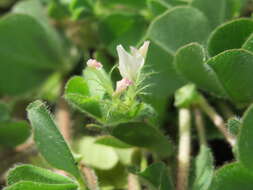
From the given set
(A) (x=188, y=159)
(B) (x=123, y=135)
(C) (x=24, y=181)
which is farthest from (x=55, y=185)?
(A) (x=188, y=159)

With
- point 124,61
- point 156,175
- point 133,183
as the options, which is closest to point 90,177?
point 133,183

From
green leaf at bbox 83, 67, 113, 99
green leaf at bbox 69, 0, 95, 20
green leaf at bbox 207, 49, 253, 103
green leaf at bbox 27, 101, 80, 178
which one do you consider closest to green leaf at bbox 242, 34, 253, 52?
green leaf at bbox 207, 49, 253, 103

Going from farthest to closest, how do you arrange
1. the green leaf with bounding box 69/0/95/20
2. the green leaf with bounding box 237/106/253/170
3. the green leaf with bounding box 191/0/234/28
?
1. the green leaf with bounding box 69/0/95/20
2. the green leaf with bounding box 191/0/234/28
3. the green leaf with bounding box 237/106/253/170

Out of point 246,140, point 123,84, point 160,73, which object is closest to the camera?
point 246,140

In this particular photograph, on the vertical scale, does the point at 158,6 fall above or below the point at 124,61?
above

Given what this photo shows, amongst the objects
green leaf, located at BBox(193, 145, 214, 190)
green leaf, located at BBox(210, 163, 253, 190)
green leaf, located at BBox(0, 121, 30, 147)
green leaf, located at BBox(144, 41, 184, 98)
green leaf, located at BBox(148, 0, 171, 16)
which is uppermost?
green leaf, located at BBox(148, 0, 171, 16)

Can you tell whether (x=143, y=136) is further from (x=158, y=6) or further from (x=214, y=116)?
(x=158, y=6)

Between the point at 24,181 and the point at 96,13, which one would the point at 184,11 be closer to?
the point at 96,13

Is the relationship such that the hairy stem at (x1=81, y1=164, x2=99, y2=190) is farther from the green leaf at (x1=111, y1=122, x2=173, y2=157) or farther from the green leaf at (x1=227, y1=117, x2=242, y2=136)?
the green leaf at (x1=227, y1=117, x2=242, y2=136)
